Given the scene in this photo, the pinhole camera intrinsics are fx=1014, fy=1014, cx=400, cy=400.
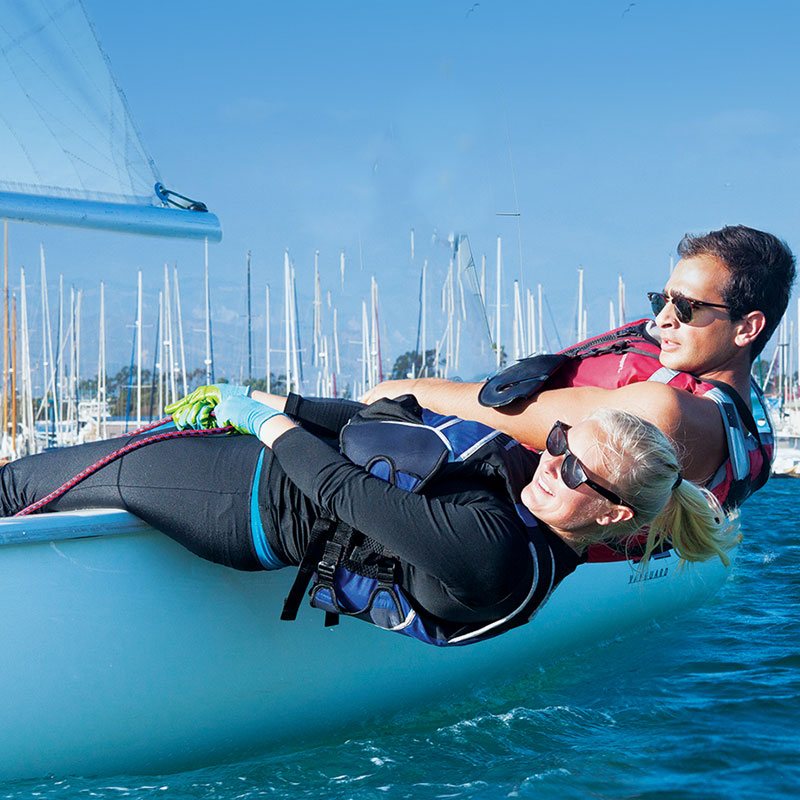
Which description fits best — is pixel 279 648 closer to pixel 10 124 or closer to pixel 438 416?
pixel 438 416

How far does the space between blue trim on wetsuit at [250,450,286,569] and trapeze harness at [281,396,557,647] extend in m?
0.14

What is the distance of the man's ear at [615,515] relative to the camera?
2623 mm

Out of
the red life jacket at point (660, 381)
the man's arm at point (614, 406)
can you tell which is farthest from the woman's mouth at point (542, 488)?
the red life jacket at point (660, 381)

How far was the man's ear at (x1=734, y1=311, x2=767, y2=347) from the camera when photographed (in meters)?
3.31

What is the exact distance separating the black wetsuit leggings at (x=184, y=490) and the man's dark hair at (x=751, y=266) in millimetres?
1596

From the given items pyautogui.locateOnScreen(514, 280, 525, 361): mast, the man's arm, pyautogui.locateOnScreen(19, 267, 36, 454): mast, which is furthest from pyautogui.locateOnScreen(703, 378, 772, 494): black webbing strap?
pyautogui.locateOnScreen(514, 280, 525, 361): mast

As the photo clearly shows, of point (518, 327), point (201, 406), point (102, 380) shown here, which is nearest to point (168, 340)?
point (102, 380)

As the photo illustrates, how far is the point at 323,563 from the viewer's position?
2857mm

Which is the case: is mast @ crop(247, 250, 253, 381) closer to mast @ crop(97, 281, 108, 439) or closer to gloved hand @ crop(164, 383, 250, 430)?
mast @ crop(97, 281, 108, 439)

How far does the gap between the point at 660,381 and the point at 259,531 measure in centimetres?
138

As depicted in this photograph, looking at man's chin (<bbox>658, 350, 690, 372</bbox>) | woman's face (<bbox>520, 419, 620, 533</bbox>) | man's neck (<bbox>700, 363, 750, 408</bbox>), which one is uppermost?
man's chin (<bbox>658, 350, 690, 372</bbox>)

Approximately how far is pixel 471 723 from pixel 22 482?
1.88 meters

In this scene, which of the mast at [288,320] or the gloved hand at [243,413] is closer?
the gloved hand at [243,413]

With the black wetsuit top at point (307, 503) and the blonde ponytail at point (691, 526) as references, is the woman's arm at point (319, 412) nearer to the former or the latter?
the black wetsuit top at point (307, 503)
